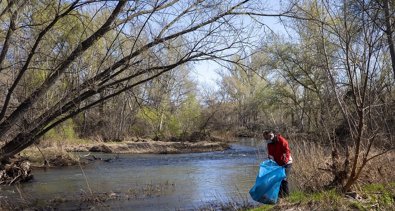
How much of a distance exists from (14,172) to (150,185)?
5721mm

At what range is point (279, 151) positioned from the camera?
945cm

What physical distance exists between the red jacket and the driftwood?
10998 mm

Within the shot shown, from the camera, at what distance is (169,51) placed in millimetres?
7363

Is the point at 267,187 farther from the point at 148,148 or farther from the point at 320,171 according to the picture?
the point at 148,148

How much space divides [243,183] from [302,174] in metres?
5.48

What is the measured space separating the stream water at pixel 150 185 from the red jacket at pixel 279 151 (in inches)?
80.3

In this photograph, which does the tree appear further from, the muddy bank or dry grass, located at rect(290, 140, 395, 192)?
the muddy bank

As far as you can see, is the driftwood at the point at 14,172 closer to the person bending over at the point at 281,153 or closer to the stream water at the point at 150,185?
the stream water at the point at 150,185

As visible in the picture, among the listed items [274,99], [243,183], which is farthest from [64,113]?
[274,99]

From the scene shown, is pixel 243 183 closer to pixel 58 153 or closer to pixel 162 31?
pixel 162 31

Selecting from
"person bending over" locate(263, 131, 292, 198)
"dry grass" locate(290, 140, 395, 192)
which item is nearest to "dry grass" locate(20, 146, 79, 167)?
"dry grass" locate(290, 140, 395, 192)

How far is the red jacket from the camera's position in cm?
936

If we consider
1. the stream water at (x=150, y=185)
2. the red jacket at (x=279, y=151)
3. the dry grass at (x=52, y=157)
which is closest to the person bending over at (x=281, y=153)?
the red jacket at (x=279, y=151)

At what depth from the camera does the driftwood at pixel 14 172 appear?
16.5m
